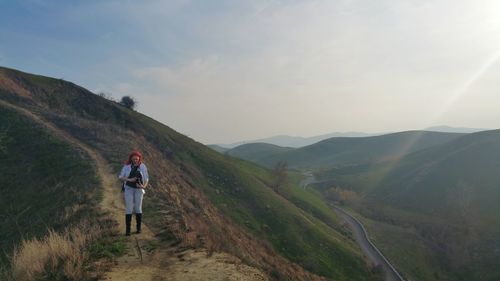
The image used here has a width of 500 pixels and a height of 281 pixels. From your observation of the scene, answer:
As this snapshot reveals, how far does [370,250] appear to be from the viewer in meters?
64.1

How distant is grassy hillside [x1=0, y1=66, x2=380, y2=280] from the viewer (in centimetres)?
3300

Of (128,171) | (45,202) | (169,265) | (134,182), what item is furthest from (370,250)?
(169,265)

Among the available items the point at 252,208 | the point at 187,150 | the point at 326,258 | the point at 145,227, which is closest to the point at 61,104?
the point at 187,150

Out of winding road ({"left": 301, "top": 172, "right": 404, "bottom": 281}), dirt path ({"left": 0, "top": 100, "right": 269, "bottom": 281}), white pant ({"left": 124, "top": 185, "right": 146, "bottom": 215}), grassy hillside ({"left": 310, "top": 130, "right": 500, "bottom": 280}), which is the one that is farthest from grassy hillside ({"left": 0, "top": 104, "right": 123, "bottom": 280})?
grassy hillside ({"left": 310, "top": 130, "right": 500, "bottom": 280})

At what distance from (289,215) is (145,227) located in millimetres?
45192

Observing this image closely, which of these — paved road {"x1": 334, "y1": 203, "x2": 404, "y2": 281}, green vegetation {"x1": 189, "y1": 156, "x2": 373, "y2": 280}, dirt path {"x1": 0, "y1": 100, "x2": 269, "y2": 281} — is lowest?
paved road {"x1": 334, "y1": 203, "x2": 404, "y2": 281}

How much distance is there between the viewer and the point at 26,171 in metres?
30.0

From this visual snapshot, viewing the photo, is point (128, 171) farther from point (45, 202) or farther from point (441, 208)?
point (441, 208)

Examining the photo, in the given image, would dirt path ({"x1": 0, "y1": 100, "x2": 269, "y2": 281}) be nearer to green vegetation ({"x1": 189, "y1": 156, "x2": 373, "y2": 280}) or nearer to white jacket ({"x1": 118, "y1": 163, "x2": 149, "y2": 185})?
white jacket ({"x1": 118, "y1": 163, "x2": 149, "y2": 185})

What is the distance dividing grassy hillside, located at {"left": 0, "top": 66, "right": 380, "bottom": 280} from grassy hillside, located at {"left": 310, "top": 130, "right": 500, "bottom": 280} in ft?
53.8

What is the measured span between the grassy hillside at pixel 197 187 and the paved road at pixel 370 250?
3530 millimetres

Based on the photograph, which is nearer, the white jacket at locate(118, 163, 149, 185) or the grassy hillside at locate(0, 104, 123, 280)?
the grassy hillside at locate(0, 104, 123, 280)

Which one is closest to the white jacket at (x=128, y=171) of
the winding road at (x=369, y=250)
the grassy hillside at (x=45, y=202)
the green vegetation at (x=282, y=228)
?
the grassy hillside at (x=45, y=202)

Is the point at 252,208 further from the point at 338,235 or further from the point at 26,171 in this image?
the point at 26,171
